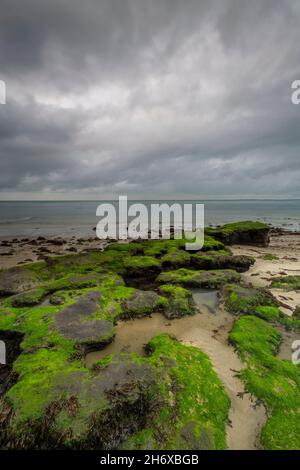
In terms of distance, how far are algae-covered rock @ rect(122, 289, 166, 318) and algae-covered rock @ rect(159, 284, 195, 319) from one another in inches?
14.5

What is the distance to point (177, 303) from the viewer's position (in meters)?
9.15

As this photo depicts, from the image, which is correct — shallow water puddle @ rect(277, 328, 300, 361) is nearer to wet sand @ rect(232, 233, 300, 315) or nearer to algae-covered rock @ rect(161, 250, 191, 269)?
wet sand @ rect(232, 233, 300, 315)

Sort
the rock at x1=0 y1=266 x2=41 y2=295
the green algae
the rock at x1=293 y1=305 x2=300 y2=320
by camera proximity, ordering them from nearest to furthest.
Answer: the green algae
the rock at x1=293 y1=305 x2=300 y2=320
the rock at x1=0 y1=266 x2=41 y2=295

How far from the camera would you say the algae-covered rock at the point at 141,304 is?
8.53 m

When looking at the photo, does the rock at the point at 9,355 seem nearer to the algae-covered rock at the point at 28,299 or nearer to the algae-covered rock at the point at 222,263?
the algae-covered rock at the point at 28,299

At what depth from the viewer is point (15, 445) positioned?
3680 millimetres

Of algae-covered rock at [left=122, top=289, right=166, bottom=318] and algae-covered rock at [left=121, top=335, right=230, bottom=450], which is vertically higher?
algae-covered rock at [left=122, top=289, right=166, bottom=318]

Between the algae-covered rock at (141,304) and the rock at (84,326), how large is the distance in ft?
3.72

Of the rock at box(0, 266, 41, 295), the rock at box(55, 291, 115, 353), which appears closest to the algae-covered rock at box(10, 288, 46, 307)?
the rock at box(0, 266, 41, 295)

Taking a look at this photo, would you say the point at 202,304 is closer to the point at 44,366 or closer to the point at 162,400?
the point at 162,400

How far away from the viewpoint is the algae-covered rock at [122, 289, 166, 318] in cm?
853

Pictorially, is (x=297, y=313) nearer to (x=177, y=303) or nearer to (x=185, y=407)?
(x=177, y=303)

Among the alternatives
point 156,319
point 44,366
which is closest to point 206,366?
point 156,319

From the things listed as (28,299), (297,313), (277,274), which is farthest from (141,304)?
(277,274)
